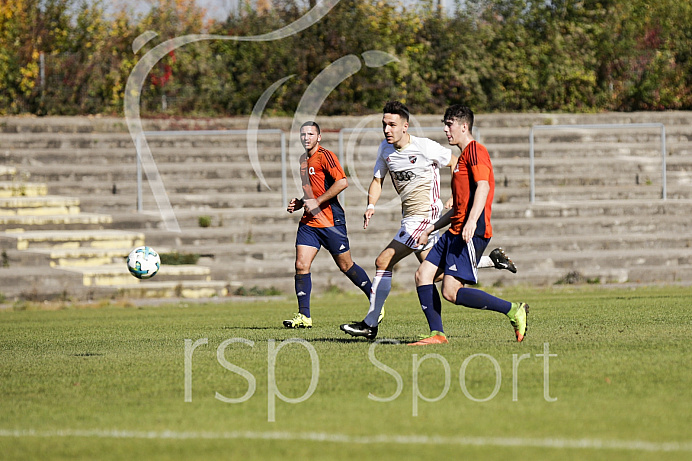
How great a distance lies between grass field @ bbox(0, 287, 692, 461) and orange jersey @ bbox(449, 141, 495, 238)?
1104 mm

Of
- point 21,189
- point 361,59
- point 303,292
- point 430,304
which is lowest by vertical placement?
point 303,292

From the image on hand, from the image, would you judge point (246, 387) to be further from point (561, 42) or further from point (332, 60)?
point (561, 42)

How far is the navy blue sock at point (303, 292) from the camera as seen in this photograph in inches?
458

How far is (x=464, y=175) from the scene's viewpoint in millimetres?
8758

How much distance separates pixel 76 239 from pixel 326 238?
9.02 metres

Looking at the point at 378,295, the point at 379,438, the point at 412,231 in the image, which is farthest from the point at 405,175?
the point at 379,438

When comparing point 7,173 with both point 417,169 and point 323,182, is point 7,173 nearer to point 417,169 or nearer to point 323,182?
point 323,182

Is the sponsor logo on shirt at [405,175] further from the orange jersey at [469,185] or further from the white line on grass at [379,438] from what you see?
the white line on grass at [379,438]

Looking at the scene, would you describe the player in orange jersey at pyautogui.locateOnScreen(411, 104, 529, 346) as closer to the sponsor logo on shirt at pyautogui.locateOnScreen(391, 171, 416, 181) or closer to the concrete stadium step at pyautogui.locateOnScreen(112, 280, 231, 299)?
the sponsor logo on shirt at pyautogui.locateOnScreen(391, 171, 416, 181)

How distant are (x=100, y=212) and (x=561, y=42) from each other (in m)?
16.8

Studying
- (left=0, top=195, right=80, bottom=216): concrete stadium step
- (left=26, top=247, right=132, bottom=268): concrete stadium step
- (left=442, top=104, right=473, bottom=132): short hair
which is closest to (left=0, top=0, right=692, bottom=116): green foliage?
(left=0, top=195, right=80, bottom=216): concrete stadium step

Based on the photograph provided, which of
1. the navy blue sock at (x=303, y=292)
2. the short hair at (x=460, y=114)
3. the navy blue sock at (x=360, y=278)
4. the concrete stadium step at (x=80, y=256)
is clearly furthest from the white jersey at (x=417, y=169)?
the concrete stadium step at (x=80, y=256)

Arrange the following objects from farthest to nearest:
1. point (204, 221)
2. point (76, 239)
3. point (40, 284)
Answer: point (204, 221) → point (76, 239) → point (40, 284)

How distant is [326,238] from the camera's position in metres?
11.6
